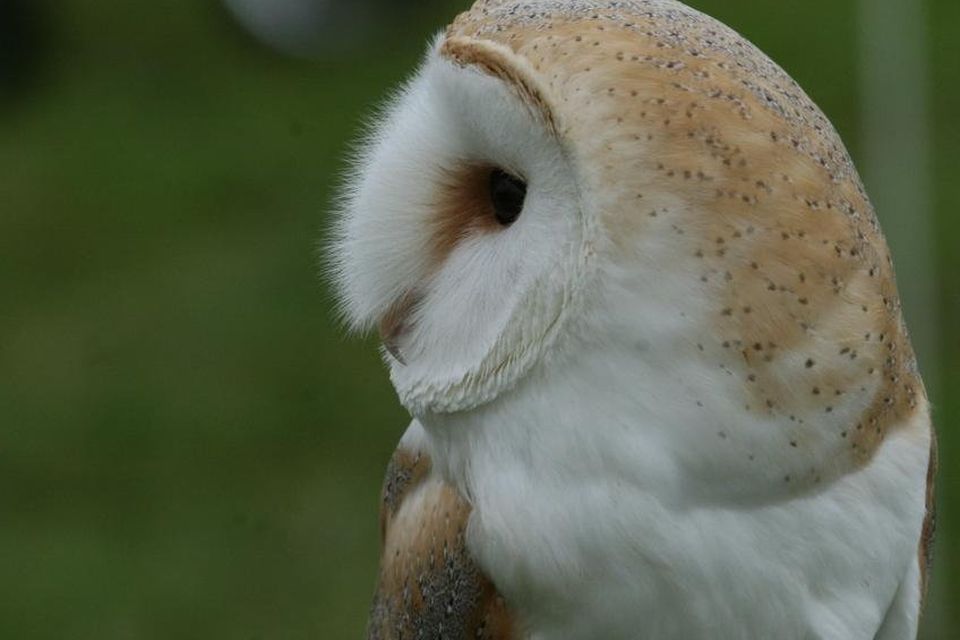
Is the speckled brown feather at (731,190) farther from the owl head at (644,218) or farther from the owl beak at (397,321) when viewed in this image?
the owl beak at (397,321)

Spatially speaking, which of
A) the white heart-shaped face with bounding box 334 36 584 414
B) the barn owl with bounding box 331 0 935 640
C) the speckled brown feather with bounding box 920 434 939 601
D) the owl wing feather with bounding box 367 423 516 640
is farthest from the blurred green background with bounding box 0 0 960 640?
the white heart-shaped face with bounding box 334 36 584 414

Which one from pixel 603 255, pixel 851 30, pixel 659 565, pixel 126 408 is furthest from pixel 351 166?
pixel 851 30

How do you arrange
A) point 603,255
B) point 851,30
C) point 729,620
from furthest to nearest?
point 851,30 → point 729,620 → point 603,255

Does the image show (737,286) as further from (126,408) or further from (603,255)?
(126,408)

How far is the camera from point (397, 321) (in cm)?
136

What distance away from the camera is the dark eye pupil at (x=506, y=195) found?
1288 millimetres

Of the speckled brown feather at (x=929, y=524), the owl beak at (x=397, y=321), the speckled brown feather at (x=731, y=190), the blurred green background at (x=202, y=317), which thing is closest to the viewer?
the speckled brown feather at (x=731, y=190)

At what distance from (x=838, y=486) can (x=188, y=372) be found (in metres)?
2.90

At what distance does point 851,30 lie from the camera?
538 centimetres

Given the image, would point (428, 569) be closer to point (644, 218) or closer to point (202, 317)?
point (644, 218)

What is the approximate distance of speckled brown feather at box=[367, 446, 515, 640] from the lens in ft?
4.54

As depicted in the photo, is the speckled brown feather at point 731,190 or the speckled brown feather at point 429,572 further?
the speckled brown feather at point 429,572

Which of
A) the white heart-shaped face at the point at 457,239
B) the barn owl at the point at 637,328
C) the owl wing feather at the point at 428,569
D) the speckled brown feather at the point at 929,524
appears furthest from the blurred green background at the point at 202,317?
the white heart-shaped face at the point at 457,239

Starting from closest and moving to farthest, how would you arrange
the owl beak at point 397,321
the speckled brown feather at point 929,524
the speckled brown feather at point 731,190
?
the speckled brown feather at point 731,190, the owl beak at point 397,321, the speckled brown feather at point 929,524
